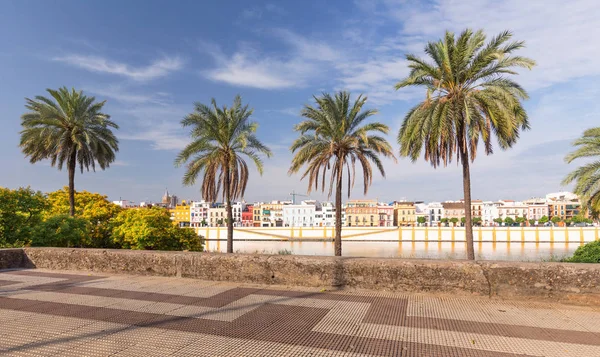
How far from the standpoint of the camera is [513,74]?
45.9 feet

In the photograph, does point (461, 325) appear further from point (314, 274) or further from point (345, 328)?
point (314, 274)

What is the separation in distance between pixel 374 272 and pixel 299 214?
144793mm

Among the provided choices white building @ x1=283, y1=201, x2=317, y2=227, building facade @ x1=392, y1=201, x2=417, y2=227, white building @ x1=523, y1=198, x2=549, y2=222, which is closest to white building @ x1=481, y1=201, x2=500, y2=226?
white building @ x1=523, y1=198, x2=549, y2=222

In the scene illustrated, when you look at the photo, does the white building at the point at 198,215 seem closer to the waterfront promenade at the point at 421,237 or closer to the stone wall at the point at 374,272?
the waterfront promenade at the point at 421,237

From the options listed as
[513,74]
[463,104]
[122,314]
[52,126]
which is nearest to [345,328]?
[122,314]

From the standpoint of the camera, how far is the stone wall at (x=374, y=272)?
612cm

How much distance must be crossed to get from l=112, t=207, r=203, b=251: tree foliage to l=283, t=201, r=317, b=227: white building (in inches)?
5067

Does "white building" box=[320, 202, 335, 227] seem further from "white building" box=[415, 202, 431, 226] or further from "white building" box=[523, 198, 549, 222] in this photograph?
"white building" box=[523, 198, 549, 222]

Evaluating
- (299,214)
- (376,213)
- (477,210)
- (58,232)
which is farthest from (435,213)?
(58,232)

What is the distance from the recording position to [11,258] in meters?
10.2

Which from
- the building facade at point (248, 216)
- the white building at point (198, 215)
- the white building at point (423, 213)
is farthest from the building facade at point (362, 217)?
the white building at point (198, 215)

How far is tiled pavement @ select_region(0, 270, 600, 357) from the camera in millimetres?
4008

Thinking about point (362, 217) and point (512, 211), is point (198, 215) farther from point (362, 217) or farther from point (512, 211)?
point (512, 211)

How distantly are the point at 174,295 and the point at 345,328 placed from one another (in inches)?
136
